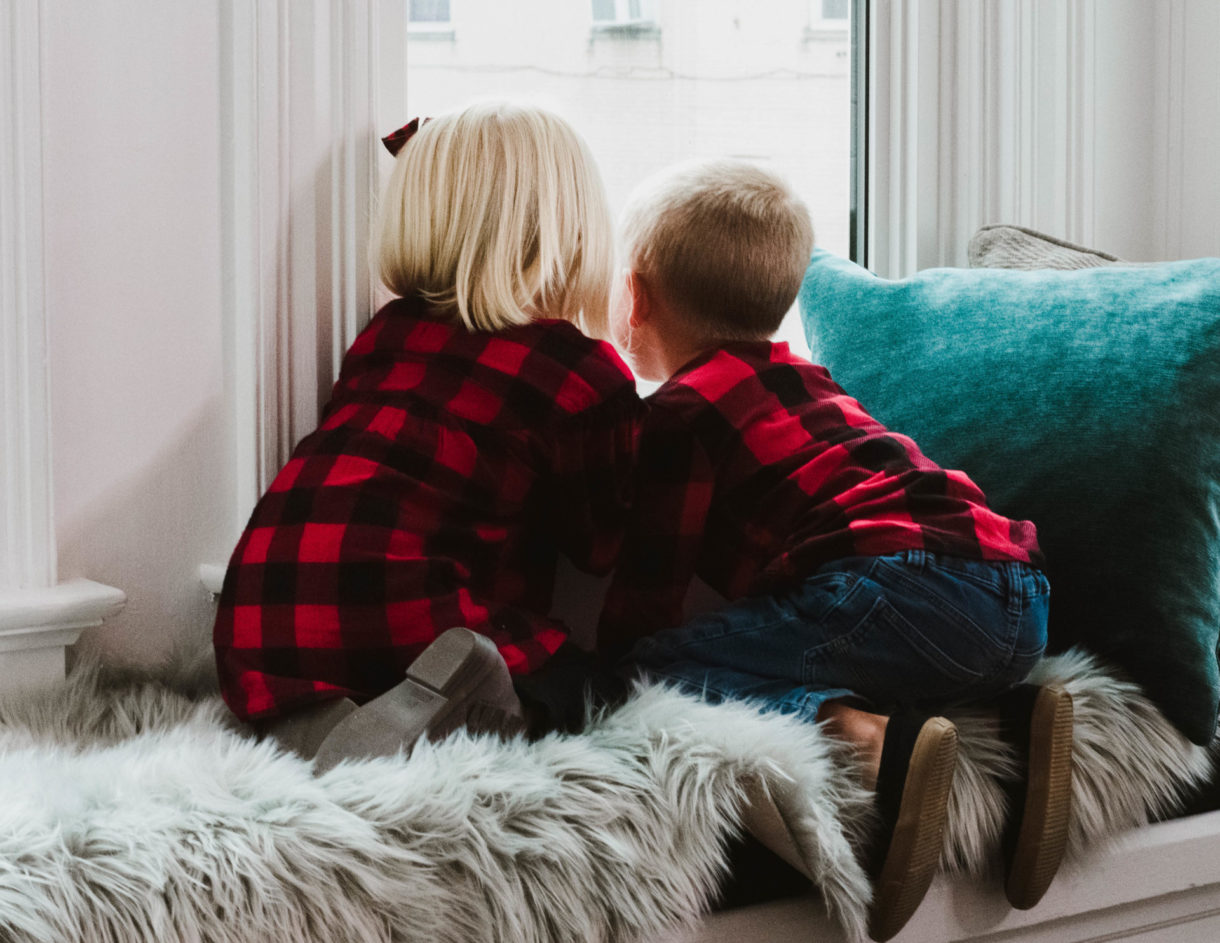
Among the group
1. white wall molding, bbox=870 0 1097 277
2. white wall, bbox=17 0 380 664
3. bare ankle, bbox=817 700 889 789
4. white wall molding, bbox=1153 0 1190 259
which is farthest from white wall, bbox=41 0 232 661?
white wall molding, bbox=1153 0 1190 259

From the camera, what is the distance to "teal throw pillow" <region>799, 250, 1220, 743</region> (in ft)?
3.42

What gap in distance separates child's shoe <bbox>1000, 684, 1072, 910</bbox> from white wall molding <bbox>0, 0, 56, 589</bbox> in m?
0.90

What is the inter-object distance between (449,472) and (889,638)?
43 cm

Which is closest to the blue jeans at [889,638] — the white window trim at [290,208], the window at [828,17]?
the white window trim at [290,208]

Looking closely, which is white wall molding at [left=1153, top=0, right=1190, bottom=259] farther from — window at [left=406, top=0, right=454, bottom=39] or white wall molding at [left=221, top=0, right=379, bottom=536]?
white wall molding at [left=221, top=0, right=379, bottom=536]

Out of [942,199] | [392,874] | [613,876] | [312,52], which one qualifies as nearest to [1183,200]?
[942,199]

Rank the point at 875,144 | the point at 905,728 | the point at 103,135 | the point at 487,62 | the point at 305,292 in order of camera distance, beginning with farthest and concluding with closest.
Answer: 1. the point at 875,144
2. the point at 487,62
3. the point at 305,292
4. the point at 103,135
5. the point at 905,728

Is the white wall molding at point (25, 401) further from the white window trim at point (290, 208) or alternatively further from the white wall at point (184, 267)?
the white window trim at point (290, 208)

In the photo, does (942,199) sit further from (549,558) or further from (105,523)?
(105,523)

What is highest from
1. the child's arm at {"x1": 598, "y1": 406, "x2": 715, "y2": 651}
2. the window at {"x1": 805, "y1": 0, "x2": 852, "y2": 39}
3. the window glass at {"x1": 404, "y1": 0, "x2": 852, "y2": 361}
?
the window at {"x1": 805, "y1": 0, "x2": 852, "y2": 39}

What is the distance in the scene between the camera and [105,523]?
111 cm

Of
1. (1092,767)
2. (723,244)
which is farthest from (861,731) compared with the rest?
(723,244)

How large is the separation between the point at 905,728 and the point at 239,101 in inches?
35.1

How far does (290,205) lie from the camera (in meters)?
1.17
